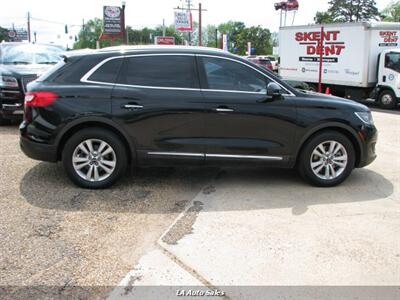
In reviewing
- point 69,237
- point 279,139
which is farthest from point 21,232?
point 279,139

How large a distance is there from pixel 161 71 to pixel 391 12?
254ft

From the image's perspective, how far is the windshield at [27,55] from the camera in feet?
34.2

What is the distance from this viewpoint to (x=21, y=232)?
14.7ft

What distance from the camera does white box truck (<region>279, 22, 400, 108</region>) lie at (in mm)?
16669


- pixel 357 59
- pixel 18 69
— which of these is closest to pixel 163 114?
pixel 18 69

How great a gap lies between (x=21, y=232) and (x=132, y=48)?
2717 mm

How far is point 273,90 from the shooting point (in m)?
5.75

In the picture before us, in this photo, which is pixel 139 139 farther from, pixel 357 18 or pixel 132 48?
pixel 357 18

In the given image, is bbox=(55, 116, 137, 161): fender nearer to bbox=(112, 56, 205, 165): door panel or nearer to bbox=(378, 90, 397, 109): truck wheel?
bbox=(112, 56, 205, 165): door panel

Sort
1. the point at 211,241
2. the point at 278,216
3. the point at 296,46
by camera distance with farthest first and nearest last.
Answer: the point at 296,46 < the point at 278,216 < the point at 211,241

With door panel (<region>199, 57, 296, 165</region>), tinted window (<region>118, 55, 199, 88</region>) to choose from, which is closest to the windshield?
tinted window (<region>118, 55, 199, 88</region>)

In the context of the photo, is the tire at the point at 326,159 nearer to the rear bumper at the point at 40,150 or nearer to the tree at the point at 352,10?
the rear bumper at the point at 40,150

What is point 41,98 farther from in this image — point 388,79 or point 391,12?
point 391,12

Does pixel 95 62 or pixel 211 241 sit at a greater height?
pixel 95 62
